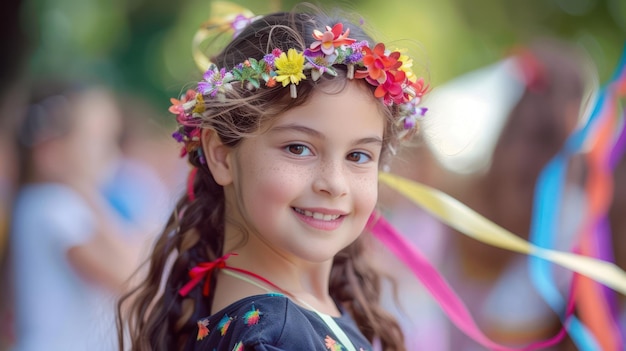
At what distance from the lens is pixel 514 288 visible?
386 cm

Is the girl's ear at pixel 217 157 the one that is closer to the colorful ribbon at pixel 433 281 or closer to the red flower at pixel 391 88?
the red flower at pixel 391 88

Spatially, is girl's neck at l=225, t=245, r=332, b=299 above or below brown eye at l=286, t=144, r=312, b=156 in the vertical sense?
below

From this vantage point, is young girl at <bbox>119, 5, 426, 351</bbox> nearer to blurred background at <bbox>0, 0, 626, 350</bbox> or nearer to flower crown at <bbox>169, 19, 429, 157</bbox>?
flower crown at <bbox>169, 19, 429, 157</bbox>

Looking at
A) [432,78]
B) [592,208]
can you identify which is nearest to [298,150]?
[592,208]

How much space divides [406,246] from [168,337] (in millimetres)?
779

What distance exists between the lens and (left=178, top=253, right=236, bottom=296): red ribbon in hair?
2.08 metres

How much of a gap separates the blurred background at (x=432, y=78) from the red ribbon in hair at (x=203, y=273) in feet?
1.62

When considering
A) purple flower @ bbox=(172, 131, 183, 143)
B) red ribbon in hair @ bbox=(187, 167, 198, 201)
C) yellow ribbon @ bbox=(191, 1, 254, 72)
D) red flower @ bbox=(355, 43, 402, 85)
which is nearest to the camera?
red flower @ bbox=(355, 43, 402, 85)

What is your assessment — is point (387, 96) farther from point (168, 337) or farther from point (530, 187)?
point (530, 187)

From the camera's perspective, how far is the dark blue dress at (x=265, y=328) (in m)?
1.74

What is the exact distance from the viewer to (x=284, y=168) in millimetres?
1885

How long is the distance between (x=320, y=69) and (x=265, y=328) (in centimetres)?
59

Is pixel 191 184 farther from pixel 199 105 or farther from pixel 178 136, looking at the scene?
pixel 199 105

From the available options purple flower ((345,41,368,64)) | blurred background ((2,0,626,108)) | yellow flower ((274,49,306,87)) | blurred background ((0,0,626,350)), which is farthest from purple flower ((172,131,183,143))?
blurred background ((2,0,626,108))
